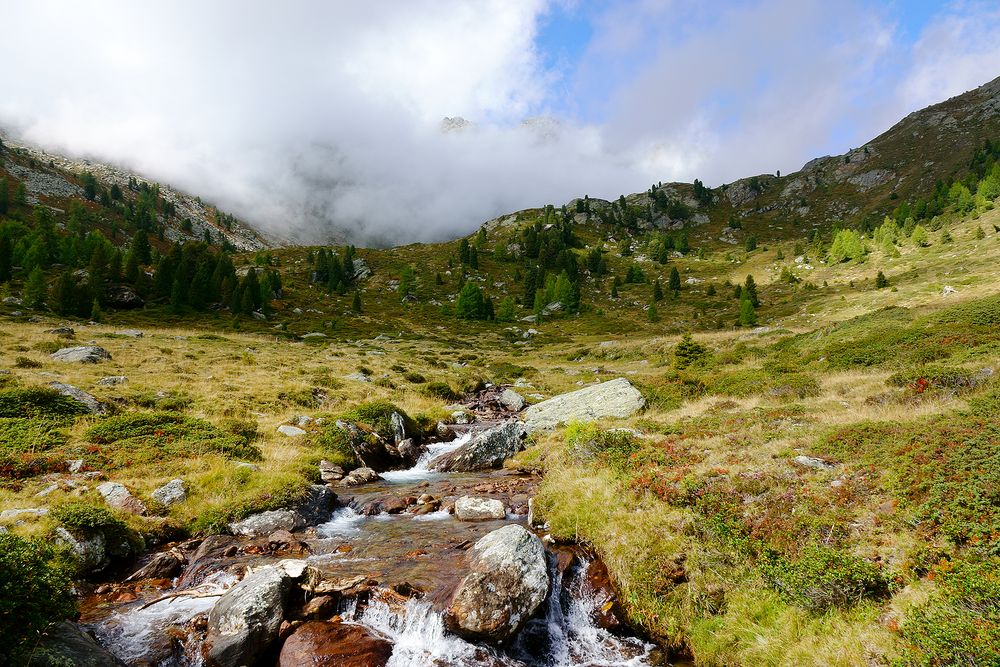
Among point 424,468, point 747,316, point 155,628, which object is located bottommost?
point 747,316

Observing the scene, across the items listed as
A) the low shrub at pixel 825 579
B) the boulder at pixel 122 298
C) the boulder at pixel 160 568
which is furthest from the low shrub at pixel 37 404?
the boulder at pixel 122 298

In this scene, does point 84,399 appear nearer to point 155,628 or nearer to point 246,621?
point 155,628

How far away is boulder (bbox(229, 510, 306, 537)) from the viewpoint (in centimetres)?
1359

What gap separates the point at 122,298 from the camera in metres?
85.2

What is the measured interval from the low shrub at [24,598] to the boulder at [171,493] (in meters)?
6.49

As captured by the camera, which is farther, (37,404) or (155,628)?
(37,404)

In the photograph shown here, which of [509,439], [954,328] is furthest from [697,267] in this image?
[509,439]

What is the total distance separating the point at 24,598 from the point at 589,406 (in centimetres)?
2510

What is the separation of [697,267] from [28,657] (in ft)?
573

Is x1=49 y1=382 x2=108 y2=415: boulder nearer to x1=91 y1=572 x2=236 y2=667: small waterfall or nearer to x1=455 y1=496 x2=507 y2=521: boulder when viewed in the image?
x1=91 y1=572 x2=236 y2=667: small waterfall

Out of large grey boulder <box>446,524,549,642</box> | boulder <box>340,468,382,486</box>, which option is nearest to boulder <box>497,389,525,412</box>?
boulder <box>340,468,382,486</box>

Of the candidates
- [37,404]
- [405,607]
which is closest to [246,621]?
[405,607]

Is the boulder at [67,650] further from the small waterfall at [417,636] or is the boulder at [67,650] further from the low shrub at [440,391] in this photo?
the low shrub at [440,391]

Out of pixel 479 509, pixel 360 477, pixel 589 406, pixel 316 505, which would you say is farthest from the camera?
pixel 589 406
